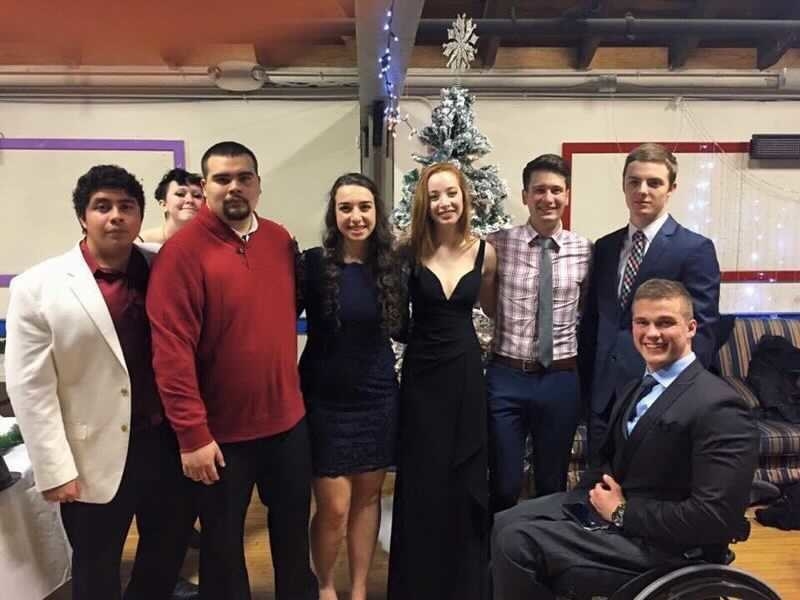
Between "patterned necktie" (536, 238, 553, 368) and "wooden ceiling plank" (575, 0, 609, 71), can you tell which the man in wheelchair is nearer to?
"patterned necktie" (536, 238, 553, 368)

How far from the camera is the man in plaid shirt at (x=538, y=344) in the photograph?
2.41 metres

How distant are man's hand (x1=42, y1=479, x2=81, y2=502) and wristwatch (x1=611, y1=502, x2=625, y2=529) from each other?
156cm

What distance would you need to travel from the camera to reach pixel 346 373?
7.38 ft

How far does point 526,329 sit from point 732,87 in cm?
348

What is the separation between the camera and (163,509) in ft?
6.98

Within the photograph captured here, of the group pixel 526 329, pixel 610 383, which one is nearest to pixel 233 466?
pixel 526 329

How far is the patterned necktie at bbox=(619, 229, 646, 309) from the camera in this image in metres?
2.34

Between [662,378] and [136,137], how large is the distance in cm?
425

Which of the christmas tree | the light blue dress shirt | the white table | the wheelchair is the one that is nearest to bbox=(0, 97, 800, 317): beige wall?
the christmas tree

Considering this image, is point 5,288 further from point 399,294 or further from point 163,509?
point 399,294

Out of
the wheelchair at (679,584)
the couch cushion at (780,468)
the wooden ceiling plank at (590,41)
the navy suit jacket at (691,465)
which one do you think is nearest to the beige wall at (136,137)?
the wooden ceiling plank at (590,41)

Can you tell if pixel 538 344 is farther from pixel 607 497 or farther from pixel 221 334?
pixel 221 334

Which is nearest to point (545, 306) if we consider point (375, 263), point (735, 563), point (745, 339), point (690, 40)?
point (375, 263)

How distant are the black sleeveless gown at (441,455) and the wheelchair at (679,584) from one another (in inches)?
25.9
